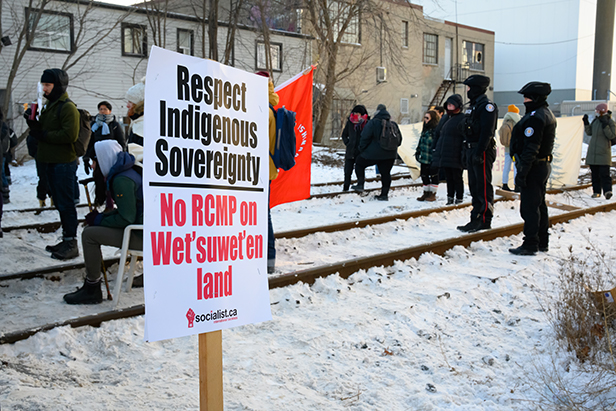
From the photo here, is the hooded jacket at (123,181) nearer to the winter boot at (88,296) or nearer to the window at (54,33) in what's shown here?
the winter boot at (88,296)

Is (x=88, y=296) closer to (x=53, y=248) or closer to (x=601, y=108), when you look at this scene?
(x=53, y=248)

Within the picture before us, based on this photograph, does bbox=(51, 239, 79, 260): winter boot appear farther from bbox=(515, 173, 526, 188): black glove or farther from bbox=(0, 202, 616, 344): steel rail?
bbox=(515, 173, 526, 188): black glove

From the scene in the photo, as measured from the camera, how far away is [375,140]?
11.8 metres

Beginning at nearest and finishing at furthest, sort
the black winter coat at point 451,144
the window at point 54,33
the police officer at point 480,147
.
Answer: the police officer at point 480,147 < the black winter coat at point 451,144 < the window at point 54,33

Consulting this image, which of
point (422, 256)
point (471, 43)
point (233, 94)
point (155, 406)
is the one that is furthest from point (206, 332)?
point (471, 43)

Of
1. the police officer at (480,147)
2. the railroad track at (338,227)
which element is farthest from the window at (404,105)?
the police officer at (480,147)

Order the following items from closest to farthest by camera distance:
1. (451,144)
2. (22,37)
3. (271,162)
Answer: (271,162)
(451,144)
(22,37)

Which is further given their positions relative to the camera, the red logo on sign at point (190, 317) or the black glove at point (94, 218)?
the black glove at point (94, 218)

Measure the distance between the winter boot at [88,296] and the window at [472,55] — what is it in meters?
39.6

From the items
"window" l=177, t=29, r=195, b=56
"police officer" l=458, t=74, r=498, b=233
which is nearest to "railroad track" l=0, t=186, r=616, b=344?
"police officer" l=458, t=74, r=498, b=233

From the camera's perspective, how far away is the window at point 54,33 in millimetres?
21188

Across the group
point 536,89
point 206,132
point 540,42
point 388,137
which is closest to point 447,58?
point 540,42

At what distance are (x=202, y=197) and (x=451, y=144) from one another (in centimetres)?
787

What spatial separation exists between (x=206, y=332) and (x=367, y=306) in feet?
8.93
